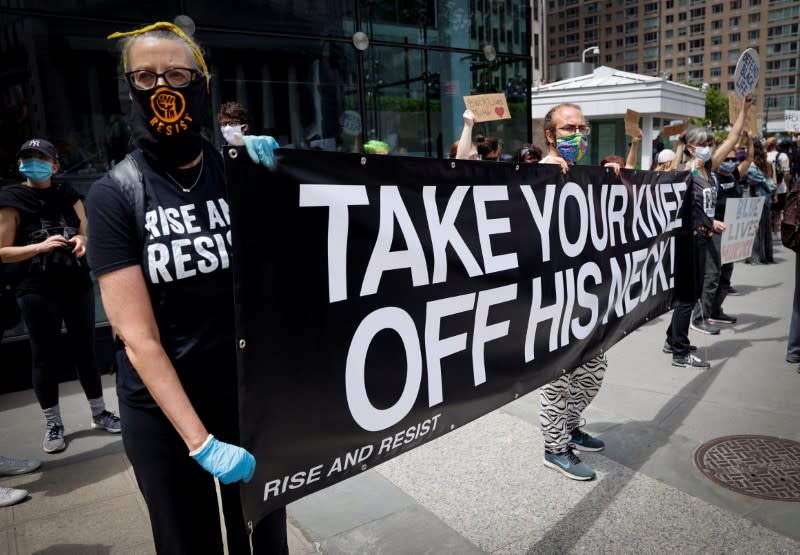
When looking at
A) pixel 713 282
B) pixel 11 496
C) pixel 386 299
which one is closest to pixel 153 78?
pixel 386 299

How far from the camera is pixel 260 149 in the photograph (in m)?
1.59

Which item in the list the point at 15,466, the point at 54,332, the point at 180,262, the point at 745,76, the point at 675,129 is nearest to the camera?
the point at 180,262

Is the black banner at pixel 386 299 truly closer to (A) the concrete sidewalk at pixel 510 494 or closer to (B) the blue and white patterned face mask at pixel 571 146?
(B) the blue and white patterned face mask at pixel 571 146

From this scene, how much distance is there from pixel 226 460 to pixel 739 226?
641cm

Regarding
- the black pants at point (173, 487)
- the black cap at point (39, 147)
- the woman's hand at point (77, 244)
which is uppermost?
the black cap at point (39, 147)

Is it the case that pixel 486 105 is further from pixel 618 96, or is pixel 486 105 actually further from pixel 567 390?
pixel 618 96

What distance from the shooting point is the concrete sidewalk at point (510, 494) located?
9.55 ft

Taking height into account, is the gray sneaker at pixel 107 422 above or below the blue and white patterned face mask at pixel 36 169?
below

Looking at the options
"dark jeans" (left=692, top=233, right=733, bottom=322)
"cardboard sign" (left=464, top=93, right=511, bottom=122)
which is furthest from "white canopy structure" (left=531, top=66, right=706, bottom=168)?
"cardboard sign" (left=464, top=93, right=511, bottom=122)

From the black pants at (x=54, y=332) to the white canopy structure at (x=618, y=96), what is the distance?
20.0m

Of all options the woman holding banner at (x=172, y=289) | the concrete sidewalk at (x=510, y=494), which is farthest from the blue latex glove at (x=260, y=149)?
the concrete sidewalk at (x=510, y=494)

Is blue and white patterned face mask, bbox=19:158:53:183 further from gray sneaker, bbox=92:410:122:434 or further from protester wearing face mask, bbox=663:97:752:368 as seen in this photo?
protester wearing face mask, bbox=663:97:752:368

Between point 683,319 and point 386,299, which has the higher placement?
point 386,299

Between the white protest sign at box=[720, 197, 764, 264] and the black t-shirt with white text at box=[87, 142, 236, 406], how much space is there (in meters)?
5.72
